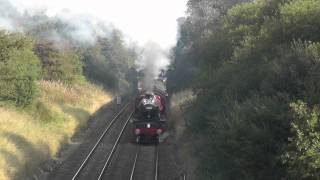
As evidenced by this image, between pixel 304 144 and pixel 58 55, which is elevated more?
pixel 58 55

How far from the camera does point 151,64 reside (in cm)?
4797

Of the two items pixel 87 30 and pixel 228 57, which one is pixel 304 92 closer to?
pixel 228 57

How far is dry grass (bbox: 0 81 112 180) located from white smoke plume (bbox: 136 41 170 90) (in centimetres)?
604

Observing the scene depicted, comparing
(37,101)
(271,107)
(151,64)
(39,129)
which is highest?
(151,64)

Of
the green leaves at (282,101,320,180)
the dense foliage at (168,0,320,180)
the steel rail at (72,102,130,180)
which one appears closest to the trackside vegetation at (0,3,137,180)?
the steel rail at (72,102,130,180)

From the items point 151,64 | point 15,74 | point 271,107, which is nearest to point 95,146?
point 15,74

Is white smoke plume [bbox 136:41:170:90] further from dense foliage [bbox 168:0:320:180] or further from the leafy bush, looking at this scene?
dense foliage [bbox 168:0:320:180]

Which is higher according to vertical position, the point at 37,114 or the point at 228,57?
the point at 228,57

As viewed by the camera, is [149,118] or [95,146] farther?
[149,118]

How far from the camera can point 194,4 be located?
6275 centimetres

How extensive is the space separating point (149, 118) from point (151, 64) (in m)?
15.7

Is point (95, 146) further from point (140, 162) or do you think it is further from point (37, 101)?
point (37, 101)

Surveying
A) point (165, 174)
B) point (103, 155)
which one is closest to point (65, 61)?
point (103, 155)

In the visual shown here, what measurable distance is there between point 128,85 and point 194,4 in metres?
32.3
